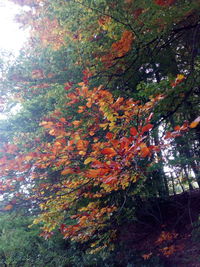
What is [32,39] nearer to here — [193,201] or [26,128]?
[26,128]

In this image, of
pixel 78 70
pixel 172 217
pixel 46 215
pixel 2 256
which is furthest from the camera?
pixel 172 217

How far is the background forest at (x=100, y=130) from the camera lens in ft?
9.52

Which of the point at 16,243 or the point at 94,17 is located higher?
the point at 94,17

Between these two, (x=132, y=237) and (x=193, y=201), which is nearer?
(x=132, y=237)

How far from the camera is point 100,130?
4.48 m

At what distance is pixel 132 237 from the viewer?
5676mm

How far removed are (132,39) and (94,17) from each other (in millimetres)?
664

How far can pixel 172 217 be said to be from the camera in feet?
20.2

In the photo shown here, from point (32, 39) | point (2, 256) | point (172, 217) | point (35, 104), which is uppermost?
point (32, 39)

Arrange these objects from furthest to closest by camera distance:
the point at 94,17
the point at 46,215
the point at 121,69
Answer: the point at 121,69
the point at 46,215
the point at 94,17

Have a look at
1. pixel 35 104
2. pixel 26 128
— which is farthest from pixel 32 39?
pixel 26 128

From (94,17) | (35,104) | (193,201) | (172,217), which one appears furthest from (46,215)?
(193,201)

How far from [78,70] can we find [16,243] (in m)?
4.63

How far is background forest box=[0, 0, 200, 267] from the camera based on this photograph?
2.90 m
